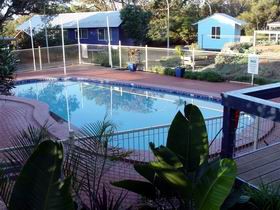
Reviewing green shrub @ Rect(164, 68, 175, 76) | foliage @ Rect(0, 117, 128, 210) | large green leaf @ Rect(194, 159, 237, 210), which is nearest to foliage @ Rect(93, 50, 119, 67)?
green shrub @ Rect(164, 68, 175, 76)

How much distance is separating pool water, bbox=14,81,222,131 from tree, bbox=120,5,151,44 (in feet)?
35.5

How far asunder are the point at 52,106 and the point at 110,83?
11.4 feet

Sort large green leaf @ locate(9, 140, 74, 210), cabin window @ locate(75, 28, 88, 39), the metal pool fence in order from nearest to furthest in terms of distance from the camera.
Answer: large green leaf @ locate(9, 140, 74, 210)
the metal pool fence
cabin window @ locate(75, 28, 88, 39)

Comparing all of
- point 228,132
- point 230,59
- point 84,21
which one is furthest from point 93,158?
point 84,21

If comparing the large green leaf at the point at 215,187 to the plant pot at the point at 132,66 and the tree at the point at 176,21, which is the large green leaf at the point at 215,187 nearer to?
the plant pot at the point at 132,66

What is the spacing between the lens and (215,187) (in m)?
2.29

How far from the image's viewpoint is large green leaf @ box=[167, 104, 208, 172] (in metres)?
2.98

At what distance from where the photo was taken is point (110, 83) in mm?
16406

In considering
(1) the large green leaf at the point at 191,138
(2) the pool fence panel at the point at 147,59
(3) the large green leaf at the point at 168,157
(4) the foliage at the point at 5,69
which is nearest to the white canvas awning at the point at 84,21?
(2) the pool fence panel at the point at 147,59

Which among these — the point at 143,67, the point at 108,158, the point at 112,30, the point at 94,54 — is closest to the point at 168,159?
the point at 108,158

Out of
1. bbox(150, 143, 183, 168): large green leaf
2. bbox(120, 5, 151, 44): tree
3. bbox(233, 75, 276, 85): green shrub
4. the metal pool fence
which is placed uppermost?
bbox(120, 5, 151, 44): tree

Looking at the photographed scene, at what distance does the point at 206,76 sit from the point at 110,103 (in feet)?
14.6

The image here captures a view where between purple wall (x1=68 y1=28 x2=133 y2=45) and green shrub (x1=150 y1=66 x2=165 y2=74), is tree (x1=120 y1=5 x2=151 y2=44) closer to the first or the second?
purple wall (x1=68 y1=28 x2=133 y2=45)

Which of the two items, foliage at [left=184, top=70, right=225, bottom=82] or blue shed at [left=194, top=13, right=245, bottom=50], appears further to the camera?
blue shed at [left=194, top=13, right=245, bottom=50]
